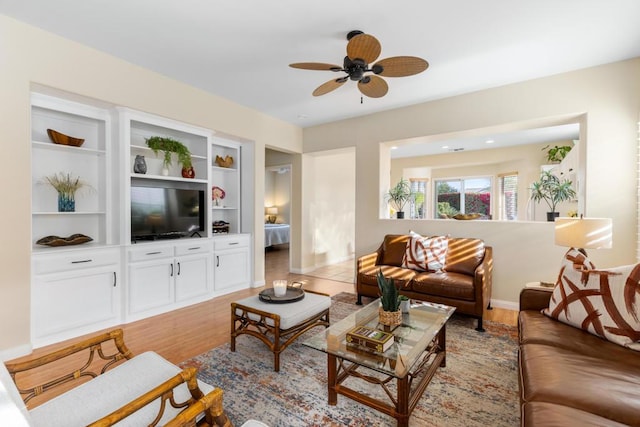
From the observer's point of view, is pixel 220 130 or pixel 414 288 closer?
pixel 414 288

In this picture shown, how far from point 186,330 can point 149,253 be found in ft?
3.38

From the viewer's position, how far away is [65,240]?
9.95 ft

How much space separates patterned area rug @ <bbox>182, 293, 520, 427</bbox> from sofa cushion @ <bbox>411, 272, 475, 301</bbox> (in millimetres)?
450

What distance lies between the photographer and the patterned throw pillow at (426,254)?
3.65m

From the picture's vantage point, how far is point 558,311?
6.76 ft

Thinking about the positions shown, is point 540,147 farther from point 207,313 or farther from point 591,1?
point 207,313

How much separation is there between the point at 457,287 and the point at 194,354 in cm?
261

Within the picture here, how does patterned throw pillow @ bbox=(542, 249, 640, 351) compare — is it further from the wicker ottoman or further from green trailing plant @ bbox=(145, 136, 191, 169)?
green trailing plant @ bbox=(145, 136, 191, 169)

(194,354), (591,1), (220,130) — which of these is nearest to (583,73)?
(591,1)

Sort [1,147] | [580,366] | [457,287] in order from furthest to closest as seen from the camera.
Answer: [457,287], [1,147], [580,366]

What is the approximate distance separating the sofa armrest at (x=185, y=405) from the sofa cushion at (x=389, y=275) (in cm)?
256

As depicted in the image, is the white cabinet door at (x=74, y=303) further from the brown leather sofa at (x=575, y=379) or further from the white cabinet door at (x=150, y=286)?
the brown leather sofa at (x=575, y=379)

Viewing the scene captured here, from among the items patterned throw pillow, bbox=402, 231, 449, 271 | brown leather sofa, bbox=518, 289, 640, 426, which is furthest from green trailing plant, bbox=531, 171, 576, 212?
brown leather sofa, bbox=518, 289, 640, 426

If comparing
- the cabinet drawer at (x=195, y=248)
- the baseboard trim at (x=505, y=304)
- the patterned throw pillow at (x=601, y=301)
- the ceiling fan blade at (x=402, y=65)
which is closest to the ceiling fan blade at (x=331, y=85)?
the ceiling fan blade at (x=402, y=65)
